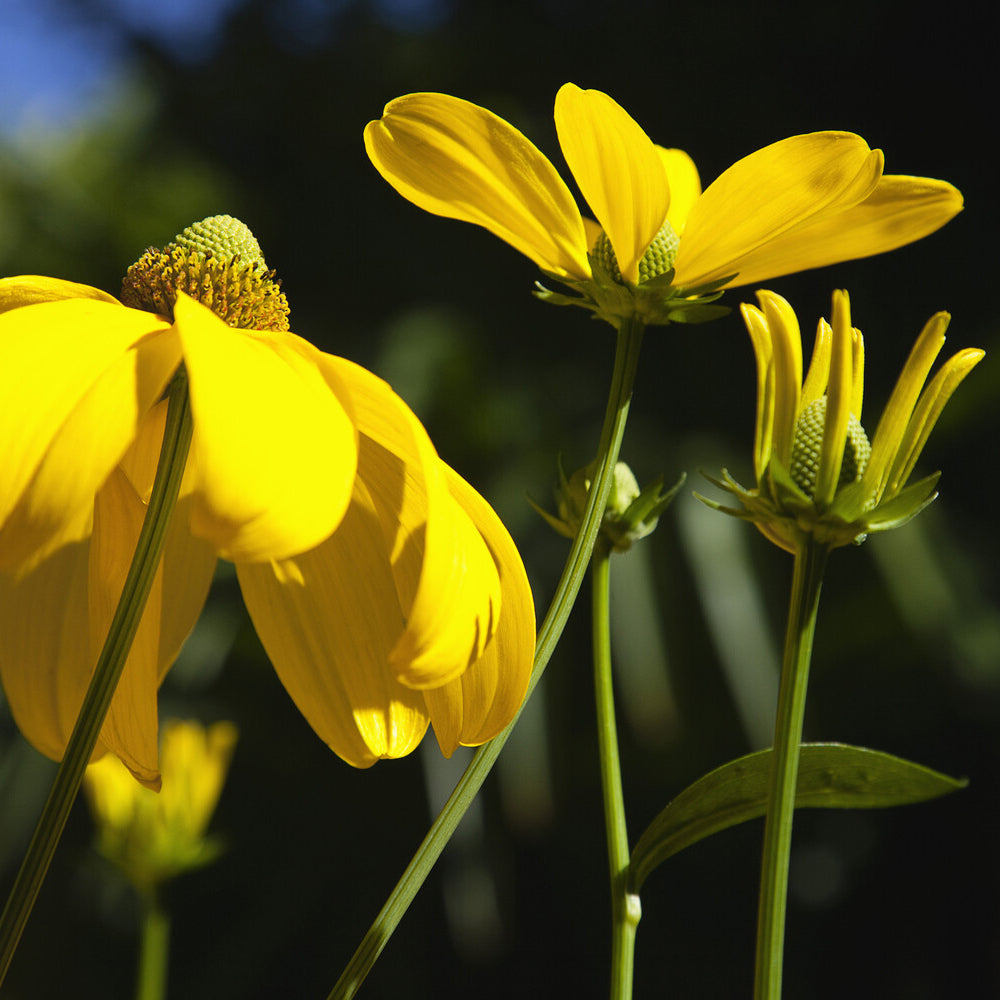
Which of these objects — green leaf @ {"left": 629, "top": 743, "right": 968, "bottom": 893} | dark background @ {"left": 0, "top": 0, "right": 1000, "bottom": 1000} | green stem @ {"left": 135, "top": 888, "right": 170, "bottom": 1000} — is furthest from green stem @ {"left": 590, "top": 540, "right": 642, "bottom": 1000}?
dark background @ {"left": 0, "top": 0, "right": 1000, "bottom": 1000}

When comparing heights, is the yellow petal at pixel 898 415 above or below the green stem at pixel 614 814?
above

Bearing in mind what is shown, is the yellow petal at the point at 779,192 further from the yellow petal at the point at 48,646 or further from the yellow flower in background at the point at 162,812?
the yellow flower in background at the point at 162,812

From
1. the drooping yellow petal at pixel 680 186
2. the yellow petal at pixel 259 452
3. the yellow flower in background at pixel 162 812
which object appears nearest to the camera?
the yellow petal at pixel 259 452

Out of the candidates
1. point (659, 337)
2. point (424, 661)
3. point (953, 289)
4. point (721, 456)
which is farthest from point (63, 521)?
point (953, 289)

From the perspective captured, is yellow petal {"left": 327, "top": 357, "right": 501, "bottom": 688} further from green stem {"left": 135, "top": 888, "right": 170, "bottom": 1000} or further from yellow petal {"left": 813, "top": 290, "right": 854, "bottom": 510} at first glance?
green stem {"left": 135, "top": 888, "right": 170, "bottom": 1000}

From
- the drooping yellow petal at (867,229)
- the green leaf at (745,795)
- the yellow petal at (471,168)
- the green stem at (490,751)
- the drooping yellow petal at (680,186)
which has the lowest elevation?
the green leaf at (745,795)

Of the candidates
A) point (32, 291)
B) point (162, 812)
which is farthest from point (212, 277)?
point (162, 812)

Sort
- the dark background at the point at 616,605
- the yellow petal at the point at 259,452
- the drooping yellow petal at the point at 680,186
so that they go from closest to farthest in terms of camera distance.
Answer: the yellow petal at the point at 259,452 < the drooping yellow petal at the point at 680,186 < the dark background at the point at 616,605

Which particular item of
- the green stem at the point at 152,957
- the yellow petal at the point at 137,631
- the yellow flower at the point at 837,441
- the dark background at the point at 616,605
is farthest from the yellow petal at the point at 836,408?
the dark background at the point at 616,605
